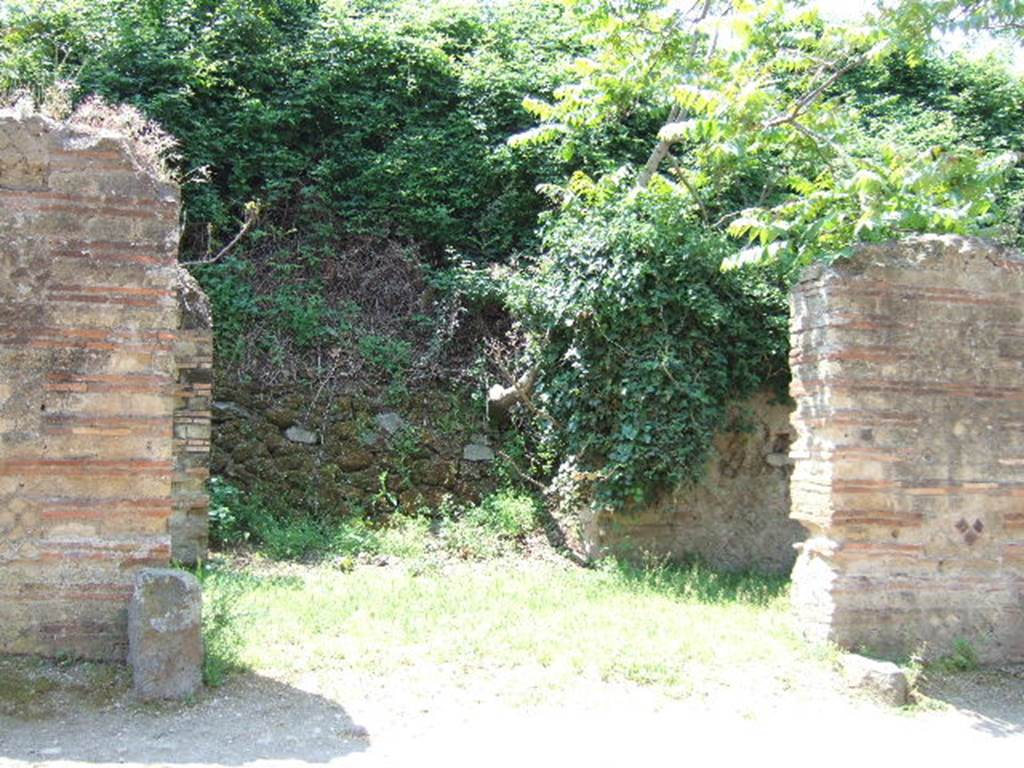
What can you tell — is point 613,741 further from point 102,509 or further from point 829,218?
point 829,218

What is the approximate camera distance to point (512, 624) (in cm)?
634

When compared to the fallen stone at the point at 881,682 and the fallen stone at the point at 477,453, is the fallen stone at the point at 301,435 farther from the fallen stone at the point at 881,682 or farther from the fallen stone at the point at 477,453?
the fallen stone at the point at 881,682

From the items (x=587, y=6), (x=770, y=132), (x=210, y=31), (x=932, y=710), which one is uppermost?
(x=210, y=31)

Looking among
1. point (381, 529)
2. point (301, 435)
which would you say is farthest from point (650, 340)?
point (301, 435)

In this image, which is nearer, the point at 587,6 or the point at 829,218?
the point at 829,218

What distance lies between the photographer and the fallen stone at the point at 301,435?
10.0m

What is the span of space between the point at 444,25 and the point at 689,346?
7873mm

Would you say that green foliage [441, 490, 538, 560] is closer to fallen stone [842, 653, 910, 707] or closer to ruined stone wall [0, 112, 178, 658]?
fallen stone [842, 653, 910, 707]

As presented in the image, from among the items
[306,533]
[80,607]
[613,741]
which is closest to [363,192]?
[306,533]

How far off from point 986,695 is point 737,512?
3.81m

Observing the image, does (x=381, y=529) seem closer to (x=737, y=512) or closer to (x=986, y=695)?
(x=737, y=512)

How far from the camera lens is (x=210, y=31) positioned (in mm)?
12812

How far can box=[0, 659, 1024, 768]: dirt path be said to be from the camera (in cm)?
438

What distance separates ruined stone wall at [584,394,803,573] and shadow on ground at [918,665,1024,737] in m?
3.29
